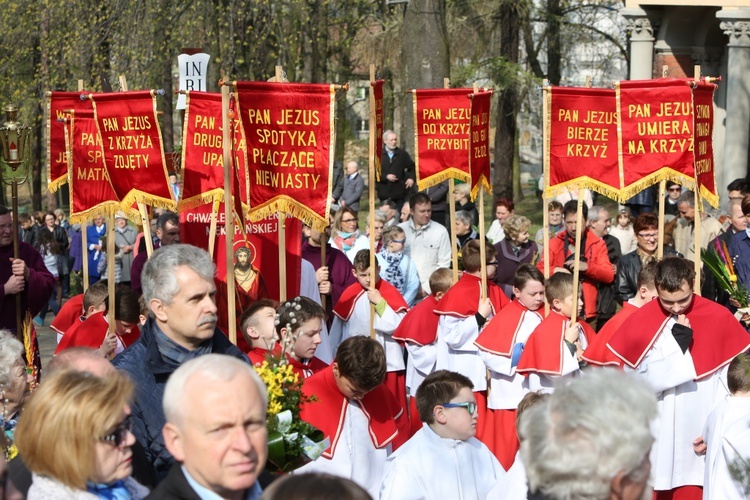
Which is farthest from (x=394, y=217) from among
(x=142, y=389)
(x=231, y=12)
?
(x=142, y=389)

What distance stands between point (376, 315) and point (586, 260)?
2.34 metres

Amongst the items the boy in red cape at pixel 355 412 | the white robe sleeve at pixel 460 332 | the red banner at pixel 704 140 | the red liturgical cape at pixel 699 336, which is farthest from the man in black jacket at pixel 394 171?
the boy in red cape at pixel 355 412

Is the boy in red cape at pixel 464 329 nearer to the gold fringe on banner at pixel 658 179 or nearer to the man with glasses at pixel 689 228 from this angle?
the gold fringe on banner at pixel 658 179

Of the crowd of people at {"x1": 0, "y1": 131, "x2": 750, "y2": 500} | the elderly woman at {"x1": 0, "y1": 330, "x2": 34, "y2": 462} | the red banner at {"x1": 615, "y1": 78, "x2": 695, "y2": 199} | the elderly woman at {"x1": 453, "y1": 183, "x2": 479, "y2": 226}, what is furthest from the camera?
the elderly woman at {"x1": 453, "y1": 183, "x2": 479, "y2": 226}

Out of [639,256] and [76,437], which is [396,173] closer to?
[639,256]

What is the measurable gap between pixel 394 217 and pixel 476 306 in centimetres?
569

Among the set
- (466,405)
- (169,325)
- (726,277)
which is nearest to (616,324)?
(726,277)

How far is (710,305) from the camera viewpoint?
7.40 m

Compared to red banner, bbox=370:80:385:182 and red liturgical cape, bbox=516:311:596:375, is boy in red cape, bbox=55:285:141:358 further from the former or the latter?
red liturgical cape, bbox=516:311:596:375

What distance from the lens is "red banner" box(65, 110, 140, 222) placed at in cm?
892

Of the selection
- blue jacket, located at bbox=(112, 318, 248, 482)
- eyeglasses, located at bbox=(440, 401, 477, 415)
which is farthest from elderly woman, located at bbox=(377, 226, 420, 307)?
blue jacket, located at bbox=(112, 318, 248, 482)

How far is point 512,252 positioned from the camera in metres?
11.6

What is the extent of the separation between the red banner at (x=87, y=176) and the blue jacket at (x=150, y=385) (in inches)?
163

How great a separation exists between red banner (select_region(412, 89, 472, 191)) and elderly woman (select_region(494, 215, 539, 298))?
5.05 feet
